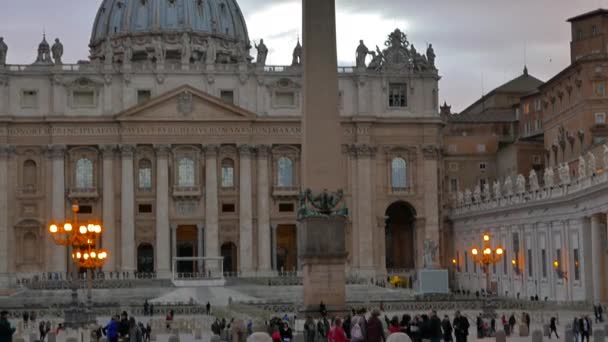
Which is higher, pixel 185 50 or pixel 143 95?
pixel 185 50

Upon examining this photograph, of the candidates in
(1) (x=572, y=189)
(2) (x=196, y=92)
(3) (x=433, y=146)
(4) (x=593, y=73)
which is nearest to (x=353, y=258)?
(3) (x=433, y=146)

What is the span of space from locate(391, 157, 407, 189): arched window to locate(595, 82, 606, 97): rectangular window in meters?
20.0

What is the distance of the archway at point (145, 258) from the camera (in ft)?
322

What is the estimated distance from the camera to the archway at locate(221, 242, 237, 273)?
98938mm

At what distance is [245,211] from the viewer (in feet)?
320

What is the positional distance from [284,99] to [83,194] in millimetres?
16042

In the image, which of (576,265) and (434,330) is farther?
(576,265)

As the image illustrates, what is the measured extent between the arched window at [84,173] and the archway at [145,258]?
5.96 meters

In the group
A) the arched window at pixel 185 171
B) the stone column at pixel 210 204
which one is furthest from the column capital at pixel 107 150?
the stone column at pixel 210 204

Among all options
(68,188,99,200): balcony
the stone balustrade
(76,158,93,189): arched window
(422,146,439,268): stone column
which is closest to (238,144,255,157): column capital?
(68,188,99,200): balcony

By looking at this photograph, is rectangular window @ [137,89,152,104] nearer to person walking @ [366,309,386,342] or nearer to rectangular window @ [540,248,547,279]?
rectangular window @ [540,248,547,279]

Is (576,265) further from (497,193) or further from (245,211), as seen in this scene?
(245,211)

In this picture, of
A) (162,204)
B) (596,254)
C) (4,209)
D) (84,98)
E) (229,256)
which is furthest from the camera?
(229,256)

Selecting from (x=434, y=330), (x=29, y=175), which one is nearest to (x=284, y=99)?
→ (x=29, y=175)
